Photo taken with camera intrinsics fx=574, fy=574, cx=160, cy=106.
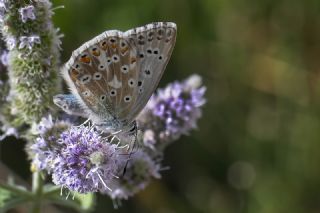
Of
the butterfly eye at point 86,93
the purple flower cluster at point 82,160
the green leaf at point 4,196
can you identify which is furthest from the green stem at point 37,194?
the butterfly eye at point 86,93

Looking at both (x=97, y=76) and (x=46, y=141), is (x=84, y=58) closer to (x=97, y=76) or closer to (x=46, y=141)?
(x=97, y=76)

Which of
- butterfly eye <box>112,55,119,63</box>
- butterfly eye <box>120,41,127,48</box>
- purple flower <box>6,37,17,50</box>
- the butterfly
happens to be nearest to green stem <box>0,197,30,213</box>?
the butterfly

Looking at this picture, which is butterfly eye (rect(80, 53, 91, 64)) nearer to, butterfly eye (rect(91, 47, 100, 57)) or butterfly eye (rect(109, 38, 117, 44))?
butterfly eye (rect(91, 47, 100, 57))

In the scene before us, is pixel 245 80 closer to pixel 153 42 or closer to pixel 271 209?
pixel 271 209

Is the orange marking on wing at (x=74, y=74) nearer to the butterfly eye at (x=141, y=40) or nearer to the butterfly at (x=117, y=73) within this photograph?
the butterfly at (x=117, y=73)

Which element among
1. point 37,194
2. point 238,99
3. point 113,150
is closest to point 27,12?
point 113,150
